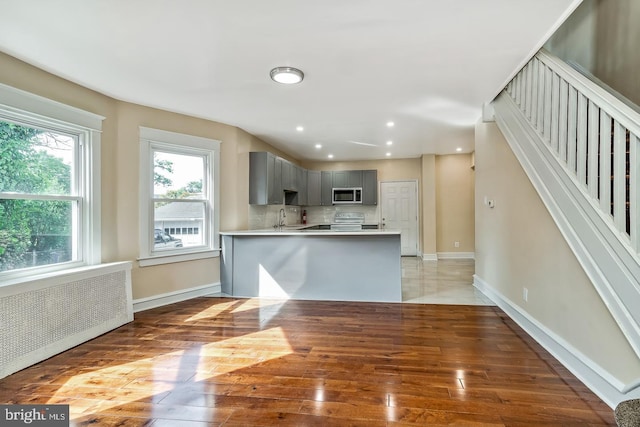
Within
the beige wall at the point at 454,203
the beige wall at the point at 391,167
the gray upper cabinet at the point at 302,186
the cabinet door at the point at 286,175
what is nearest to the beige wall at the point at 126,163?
the cabinet door at the point at 286,175

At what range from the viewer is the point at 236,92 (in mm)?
3324

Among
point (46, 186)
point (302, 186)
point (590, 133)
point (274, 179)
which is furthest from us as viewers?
point (302, 186)

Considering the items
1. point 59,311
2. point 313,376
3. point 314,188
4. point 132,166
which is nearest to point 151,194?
point 132,166

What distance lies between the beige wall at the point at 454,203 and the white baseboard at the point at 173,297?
5123mm

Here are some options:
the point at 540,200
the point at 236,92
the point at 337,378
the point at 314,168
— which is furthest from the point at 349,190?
the point at 337,378

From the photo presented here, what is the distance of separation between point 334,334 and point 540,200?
7.12 ft

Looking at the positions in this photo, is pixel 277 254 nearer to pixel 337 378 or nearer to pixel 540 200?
pixel 337 378

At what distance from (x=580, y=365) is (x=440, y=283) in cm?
274

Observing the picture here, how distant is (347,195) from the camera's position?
745 centimetres

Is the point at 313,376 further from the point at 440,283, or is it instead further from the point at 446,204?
the point at 446,204

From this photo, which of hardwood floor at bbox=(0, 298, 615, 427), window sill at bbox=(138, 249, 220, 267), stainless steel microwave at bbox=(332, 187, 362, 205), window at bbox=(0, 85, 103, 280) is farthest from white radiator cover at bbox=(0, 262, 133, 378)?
stainless steel microwave at bbox=(332, 187, 362, 205)

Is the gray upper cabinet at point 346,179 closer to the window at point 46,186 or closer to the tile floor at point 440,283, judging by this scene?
the tile floor at point 440,283

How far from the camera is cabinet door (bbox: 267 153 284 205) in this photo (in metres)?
4.99

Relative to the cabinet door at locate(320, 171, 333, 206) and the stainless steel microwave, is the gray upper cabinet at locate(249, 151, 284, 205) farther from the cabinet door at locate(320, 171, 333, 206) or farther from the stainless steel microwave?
the stainless steel microwave
